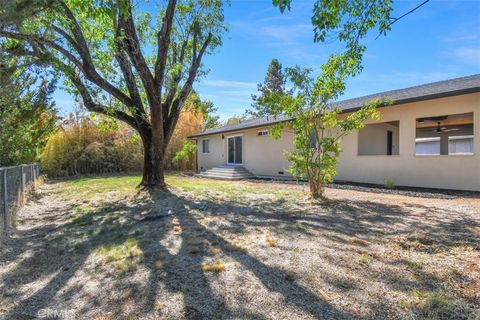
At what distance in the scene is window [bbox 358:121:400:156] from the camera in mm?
12500

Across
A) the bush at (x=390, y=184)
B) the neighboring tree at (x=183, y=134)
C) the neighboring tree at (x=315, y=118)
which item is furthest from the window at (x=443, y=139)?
the neighboring tree at (x=183, y=134)

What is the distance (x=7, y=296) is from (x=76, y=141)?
56.1 ft

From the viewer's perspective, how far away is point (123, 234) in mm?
5500

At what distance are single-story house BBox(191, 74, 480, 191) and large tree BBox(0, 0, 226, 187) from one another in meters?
4.11

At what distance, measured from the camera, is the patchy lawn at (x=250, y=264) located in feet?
9.37

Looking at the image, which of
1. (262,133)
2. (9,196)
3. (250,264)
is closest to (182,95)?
(9,196)

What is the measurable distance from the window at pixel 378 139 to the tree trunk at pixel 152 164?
7.48 meters

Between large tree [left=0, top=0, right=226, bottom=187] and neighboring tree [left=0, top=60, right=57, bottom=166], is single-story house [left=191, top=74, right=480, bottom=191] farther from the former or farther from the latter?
neighboring tree [left=0, top=60, right=57, bottom=166]

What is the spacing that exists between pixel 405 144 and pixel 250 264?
8781mm

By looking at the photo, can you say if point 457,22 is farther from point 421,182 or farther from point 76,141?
point 76,141

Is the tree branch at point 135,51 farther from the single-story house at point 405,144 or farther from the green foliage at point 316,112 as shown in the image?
the single-story house at point 405,144

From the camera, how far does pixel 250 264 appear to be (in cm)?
380

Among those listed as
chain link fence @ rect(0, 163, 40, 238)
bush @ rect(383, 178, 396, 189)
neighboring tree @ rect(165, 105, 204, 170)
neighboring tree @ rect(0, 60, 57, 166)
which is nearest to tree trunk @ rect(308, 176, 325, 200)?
bush @ rect(383, 178, 396, 189)


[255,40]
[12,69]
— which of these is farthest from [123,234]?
[255,40]
